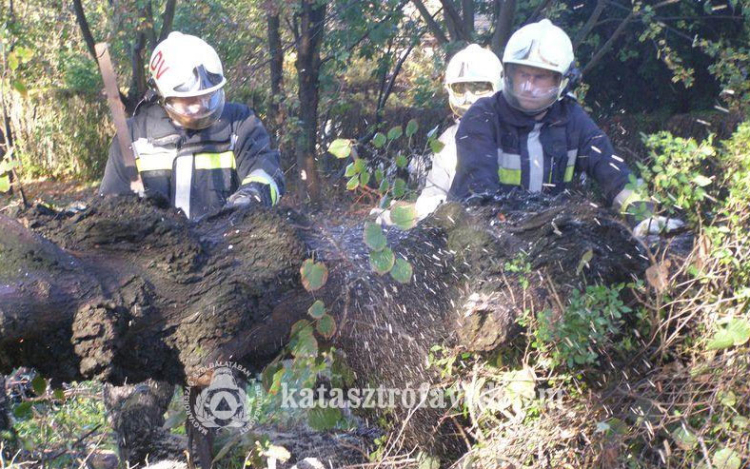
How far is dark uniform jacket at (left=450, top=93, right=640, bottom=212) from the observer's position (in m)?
4.05

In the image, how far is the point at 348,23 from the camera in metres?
7.98

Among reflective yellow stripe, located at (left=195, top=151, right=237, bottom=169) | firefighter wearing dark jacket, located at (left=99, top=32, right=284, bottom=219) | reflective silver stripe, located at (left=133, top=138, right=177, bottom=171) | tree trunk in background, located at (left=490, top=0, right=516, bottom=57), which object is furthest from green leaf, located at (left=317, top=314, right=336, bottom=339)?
tree trunk in background, located at (left=490, top=0, right=516, bottom=57)

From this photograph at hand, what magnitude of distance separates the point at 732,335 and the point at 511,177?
5.44 feet

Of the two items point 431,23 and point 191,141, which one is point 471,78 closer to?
point 191,141

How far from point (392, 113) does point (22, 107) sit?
7.01m

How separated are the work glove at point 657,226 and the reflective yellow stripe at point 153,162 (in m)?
2.42

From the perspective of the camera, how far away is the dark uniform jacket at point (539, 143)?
4047 mm

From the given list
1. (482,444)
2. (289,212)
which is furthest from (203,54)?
(482,444)

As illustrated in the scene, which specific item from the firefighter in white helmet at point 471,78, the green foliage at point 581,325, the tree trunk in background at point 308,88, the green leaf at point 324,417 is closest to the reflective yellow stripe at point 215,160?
the firefighter in white helmet at point 471,78

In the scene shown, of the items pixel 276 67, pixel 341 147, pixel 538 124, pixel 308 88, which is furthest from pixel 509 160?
pixel 276 67

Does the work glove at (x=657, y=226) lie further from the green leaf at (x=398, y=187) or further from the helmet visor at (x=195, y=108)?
the helmet visor at (x=195, y=108)

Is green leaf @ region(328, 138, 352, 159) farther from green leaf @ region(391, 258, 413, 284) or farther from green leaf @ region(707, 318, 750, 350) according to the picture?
green leaf @ region(707, 318, 750, 350)

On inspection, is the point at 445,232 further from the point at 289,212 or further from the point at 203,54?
the point at 203,54

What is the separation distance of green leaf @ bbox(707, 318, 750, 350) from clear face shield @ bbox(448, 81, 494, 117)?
8.75 feet
